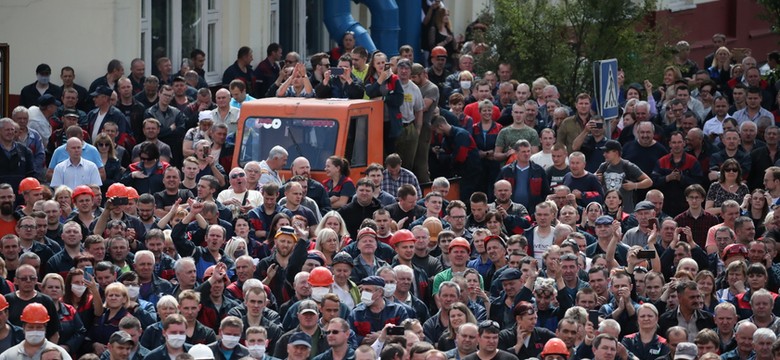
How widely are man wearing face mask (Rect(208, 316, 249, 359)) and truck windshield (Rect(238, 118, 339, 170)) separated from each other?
5691 millimetres

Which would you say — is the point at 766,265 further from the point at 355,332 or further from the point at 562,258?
the point at 355,332

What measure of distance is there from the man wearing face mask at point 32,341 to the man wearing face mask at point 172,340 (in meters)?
0.80

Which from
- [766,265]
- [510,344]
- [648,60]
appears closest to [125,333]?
[510,344]

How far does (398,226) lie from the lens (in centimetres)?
2173

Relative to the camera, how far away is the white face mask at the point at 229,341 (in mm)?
17344

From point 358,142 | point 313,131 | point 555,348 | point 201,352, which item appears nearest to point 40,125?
point 313,131

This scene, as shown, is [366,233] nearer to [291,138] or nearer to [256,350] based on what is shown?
[256,350]

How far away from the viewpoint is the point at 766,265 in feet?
67.5

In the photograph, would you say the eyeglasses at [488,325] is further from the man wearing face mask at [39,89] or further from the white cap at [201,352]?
the man wearing face mask at [39,89]

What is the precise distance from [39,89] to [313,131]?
4.90 meters

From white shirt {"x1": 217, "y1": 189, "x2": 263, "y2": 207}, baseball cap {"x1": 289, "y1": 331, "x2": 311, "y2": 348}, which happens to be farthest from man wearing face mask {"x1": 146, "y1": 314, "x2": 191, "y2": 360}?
white shirt {"x1": 217, "y1": 189, "x2": 263, "y2": 207}

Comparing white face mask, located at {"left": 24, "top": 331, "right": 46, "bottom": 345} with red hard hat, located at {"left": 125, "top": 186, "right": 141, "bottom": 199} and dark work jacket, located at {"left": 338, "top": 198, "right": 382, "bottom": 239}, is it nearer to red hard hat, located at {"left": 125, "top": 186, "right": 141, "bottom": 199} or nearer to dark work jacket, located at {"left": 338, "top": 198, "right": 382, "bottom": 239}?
red hard hat, located at {"left": 125, "top": 186, "right": 141, "bottom": 199}

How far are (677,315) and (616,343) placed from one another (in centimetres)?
170

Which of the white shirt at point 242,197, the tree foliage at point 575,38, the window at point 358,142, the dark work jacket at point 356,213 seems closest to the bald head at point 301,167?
the white shirt at point 242,197
